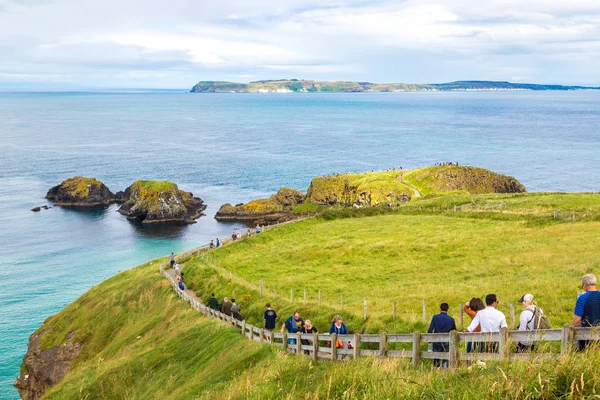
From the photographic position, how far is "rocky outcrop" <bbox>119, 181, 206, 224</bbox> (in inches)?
3656

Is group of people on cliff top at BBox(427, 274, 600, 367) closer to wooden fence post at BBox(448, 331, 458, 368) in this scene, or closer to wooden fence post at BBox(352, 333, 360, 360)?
wooden fence post at BBox(448, 331, 458, 368)

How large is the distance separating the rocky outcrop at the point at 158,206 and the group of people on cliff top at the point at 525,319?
8043 centimetres

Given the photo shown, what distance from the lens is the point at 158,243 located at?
79.3m

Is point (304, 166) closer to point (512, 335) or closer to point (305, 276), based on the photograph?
point (305, 276)

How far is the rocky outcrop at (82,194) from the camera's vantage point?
102m

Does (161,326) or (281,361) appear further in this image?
(161,326)

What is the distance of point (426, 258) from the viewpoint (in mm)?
37125

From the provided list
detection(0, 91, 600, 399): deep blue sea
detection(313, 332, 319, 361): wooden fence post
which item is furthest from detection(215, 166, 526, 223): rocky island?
detection(313, 332, 319, 361): wooden fence post

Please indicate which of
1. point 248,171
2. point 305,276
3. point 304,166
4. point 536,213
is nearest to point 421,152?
point 304,166

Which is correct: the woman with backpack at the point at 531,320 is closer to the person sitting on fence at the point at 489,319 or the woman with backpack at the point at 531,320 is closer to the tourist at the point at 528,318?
the tourist at the point at 528,318

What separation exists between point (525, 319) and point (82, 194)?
102044mm

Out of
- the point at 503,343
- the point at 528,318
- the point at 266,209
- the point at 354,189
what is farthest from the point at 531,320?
the point at 266,209

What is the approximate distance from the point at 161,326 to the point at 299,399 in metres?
21.6

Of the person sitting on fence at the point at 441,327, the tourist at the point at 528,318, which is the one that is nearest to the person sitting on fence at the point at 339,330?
the person sitting on fence at the point at 441,327
